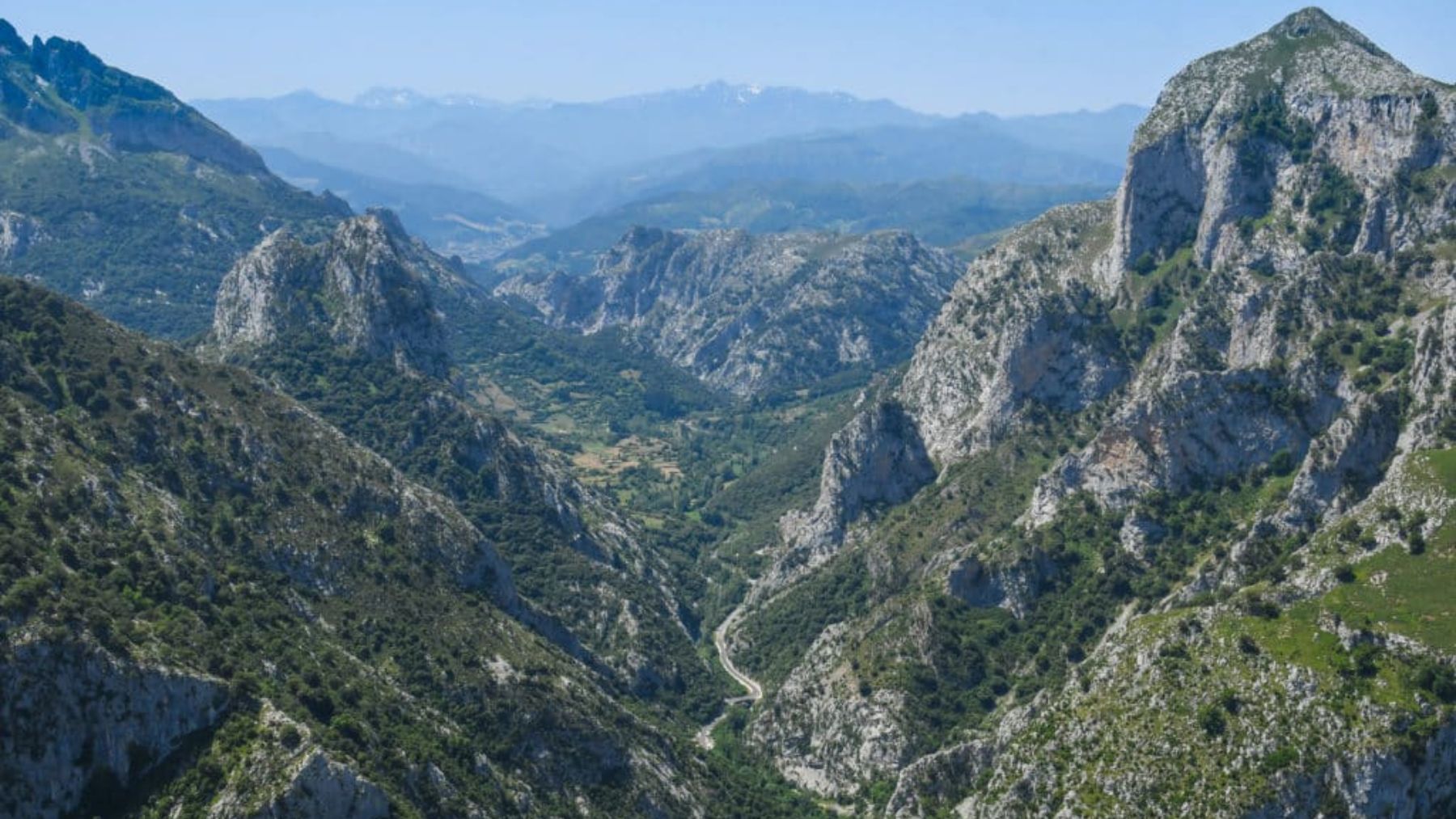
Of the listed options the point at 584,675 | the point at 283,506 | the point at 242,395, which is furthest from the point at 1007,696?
the point at 242,395

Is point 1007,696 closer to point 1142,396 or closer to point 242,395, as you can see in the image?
point 1142,396

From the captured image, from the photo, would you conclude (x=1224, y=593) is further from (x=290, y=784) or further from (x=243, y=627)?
(x=243, y=627)

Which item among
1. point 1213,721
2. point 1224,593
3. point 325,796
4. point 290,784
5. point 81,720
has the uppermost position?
point 81,720

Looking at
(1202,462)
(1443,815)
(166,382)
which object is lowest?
(1443,815)

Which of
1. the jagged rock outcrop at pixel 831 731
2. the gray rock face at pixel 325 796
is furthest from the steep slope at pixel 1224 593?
the gray rock face at pixel 325 796

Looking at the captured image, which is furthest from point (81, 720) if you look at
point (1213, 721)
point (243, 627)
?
point (1213, 721)

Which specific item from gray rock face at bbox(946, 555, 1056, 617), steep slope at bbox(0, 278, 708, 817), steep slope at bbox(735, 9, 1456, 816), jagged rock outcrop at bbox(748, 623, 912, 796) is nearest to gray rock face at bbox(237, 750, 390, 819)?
steep slope at bbox(0, 278, 708, 817)

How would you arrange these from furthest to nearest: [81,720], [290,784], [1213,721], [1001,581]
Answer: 1. [1001,581]
2. [1213,721]
3. [290,784]
4. [81,720]
